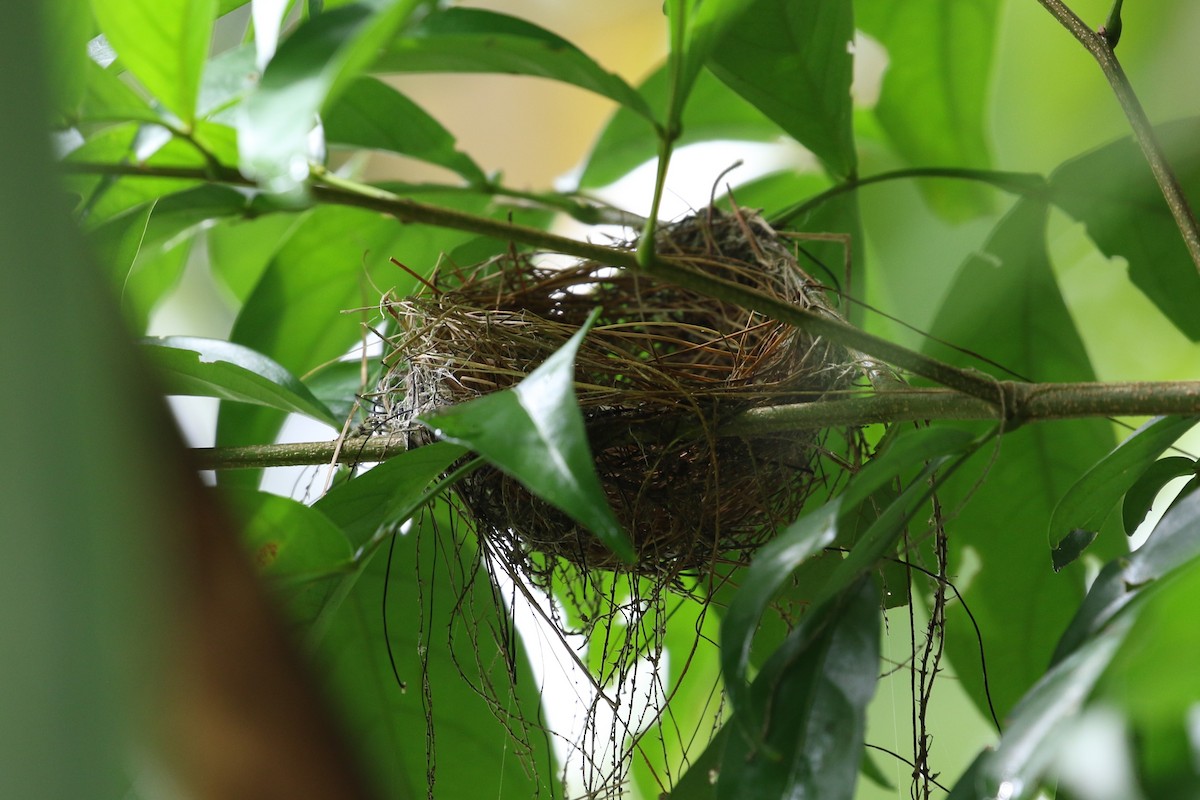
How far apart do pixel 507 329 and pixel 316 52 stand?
12.9 inches

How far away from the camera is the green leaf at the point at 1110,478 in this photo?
18.8 inches

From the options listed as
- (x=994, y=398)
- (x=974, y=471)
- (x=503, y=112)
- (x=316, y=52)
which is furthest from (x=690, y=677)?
(x=503, y=112)

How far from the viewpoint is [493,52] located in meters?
0.43

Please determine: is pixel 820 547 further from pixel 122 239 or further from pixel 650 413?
pixel 122 239

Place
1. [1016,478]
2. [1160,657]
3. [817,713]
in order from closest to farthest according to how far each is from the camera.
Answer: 1. [1160,657]
2. [817,713]
3. [1016,478]

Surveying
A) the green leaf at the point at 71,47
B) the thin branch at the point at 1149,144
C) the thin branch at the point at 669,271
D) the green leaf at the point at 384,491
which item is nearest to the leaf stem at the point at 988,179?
the thin branch at the point at 1149,144

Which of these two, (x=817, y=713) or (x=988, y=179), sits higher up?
(x=988, y=179)

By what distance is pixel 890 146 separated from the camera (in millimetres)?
892

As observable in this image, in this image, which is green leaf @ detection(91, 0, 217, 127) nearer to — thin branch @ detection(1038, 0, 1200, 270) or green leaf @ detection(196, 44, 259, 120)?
green leaf @ detection(196, 44, 259, 120)

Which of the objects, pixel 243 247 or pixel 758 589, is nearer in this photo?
pixel 758 589

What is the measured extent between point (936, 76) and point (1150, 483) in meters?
0.45

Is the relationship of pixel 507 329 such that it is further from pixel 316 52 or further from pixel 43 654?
pixel 43 654

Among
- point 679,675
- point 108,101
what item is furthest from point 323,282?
point 679,675

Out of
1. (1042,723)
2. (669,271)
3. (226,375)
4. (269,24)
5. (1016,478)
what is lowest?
(1042,723)
